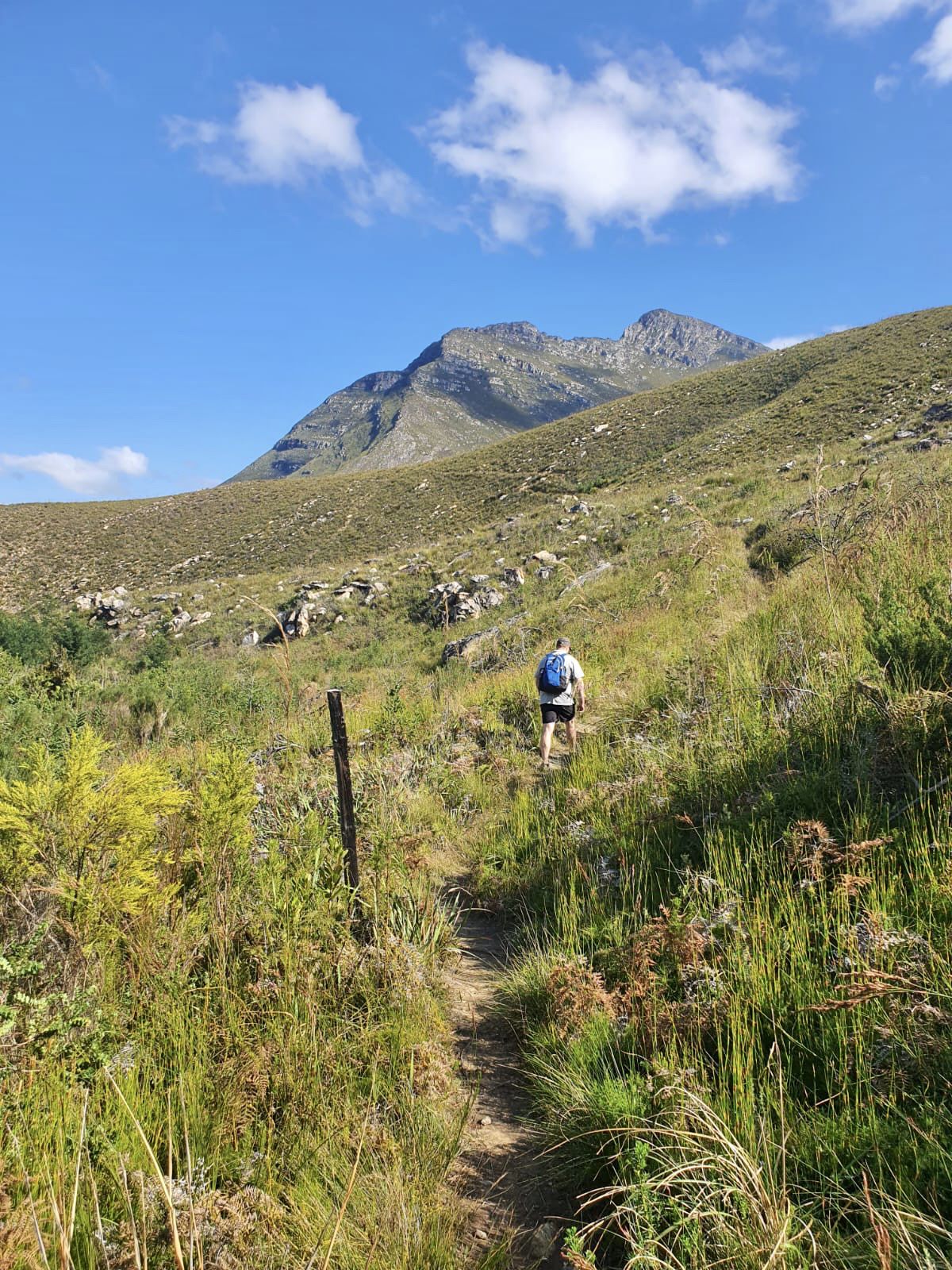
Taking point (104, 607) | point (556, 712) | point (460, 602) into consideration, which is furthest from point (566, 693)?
point (104, 607)

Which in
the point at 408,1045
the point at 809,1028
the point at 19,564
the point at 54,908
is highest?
the point at 19,564

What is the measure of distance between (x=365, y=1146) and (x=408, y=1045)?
50cm

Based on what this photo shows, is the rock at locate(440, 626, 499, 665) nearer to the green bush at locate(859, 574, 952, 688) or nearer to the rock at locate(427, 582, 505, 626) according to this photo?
the rock at locate(427, 582, 505, 626)

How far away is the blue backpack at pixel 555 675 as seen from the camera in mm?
6602

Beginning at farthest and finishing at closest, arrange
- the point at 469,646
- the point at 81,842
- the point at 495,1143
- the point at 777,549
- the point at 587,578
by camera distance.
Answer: the point at 587,578, the point at 469,646, the point at 777,549, the point at 81,842, the point at 495,1143

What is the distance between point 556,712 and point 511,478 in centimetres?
3729

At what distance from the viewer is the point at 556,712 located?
670 cm

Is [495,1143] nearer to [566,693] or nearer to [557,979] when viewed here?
[557,979]

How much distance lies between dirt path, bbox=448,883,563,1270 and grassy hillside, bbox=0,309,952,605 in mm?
23122

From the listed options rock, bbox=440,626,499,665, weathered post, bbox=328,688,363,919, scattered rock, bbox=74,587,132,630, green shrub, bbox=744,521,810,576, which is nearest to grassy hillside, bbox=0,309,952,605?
scattered rock, bbox=74,587,132,630

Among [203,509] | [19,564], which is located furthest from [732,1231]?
[203,509]

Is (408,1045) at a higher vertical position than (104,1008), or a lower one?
lower

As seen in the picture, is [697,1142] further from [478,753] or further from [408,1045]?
[478,753]

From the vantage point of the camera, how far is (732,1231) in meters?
1.41
